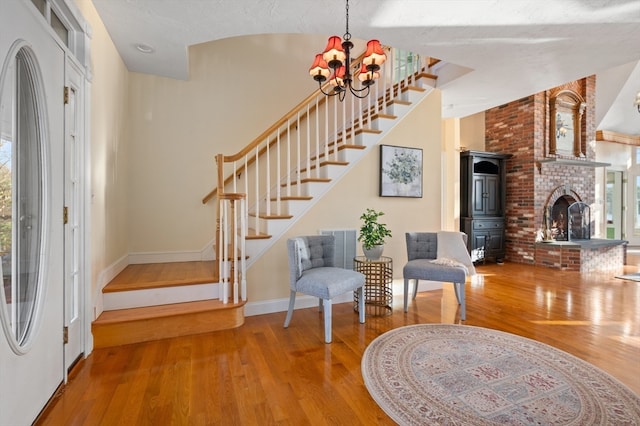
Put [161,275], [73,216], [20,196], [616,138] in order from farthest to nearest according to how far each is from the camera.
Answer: [616,138] < [161,275] < [73,216] < [20,196]

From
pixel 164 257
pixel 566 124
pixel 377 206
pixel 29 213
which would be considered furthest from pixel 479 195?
pixel 29 213

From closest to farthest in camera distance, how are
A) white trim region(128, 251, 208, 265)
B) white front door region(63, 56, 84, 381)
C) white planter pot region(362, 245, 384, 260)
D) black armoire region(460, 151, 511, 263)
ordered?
white front door region(63, 56, 84, 381) < white planter pot region(362, 245, 384, 260) < white trim region(128, 251, 208, 265) < black armoire region(460, 151, 511, 263)

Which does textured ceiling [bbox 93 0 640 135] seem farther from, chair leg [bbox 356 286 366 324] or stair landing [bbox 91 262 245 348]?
chair leg [bbox 356 286 366 324]

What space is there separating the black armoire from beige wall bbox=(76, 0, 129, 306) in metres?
5.94

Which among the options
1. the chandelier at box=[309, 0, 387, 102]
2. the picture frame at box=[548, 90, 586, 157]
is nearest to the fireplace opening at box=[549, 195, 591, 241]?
the picture frame at box=[548, 90, 586, 157]

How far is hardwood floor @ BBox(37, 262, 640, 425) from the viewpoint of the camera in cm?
165

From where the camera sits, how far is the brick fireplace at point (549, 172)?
19.7ft

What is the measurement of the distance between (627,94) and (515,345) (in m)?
8.69

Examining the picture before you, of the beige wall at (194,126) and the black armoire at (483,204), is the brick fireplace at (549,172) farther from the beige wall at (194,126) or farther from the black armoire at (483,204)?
the beige wall at (194,126)

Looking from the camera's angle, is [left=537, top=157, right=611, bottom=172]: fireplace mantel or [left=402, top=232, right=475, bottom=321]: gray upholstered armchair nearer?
[left=402, top=232, right=475, bottom=321]: gray upholstered armchair

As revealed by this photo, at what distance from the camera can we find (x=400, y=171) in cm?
399

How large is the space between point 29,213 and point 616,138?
12159 millimetres

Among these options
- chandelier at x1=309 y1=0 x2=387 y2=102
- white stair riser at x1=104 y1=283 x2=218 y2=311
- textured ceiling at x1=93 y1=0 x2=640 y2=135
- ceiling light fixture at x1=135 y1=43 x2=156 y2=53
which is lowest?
white stair riser at x1=104 y1=283 x2=218 y2=311

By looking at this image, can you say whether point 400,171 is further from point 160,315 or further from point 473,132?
point 473,132
